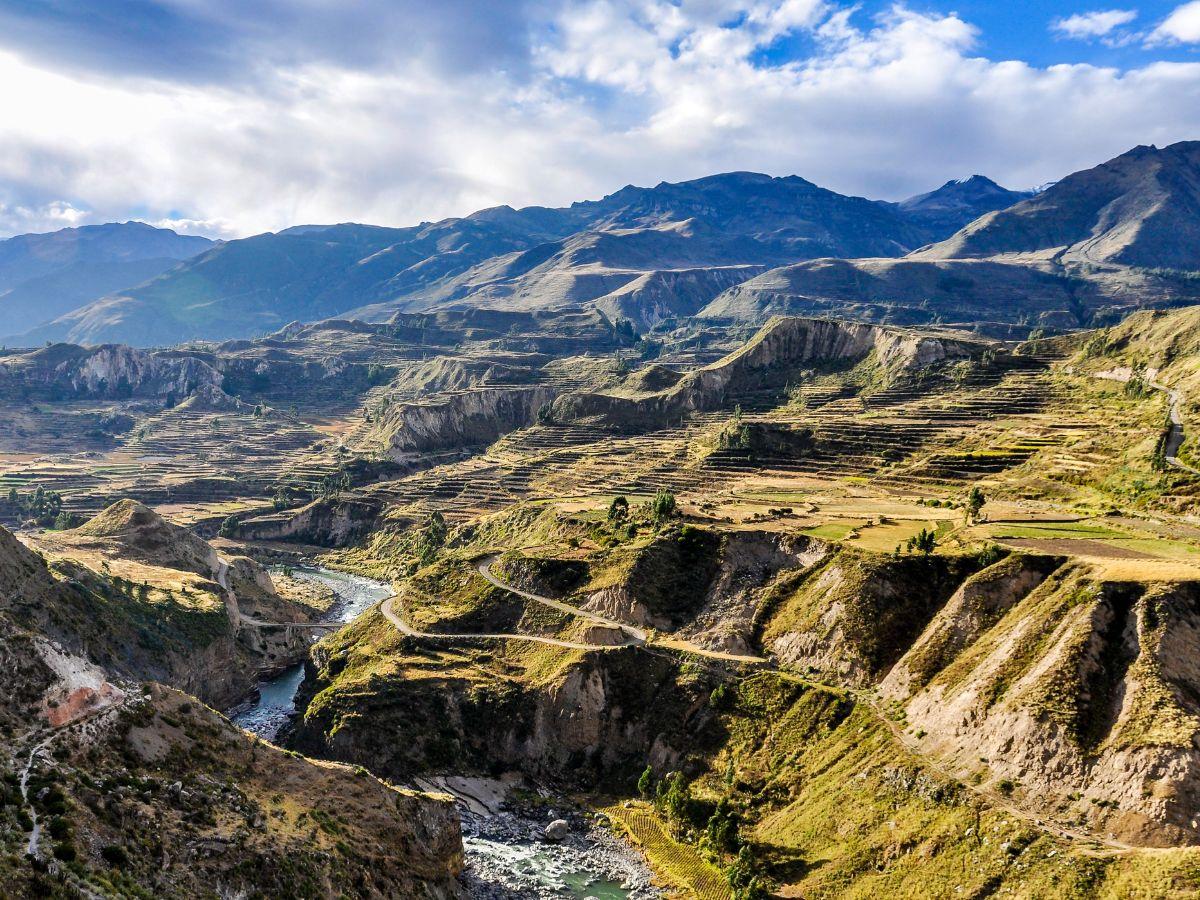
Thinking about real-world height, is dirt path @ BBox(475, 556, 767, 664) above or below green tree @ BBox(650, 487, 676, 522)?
below

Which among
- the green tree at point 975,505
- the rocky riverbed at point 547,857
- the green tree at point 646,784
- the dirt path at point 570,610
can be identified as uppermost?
the green tree at point 975,505

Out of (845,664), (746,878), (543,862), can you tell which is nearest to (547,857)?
(543,862)

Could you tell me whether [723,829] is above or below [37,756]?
below

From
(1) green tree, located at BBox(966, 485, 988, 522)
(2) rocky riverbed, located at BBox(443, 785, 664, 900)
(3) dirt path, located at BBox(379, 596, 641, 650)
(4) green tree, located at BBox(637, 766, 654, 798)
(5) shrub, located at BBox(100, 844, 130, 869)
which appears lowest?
(2) rocky riverbed, located at BBox(443, 785, 664, 900)

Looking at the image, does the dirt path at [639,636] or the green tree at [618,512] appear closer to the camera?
the dirt path at [639,636]

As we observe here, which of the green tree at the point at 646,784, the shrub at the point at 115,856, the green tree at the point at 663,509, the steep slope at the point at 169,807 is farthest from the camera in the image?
the green tree at the point at 663,509

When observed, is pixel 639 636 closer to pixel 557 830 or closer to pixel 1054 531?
pixel 557 830

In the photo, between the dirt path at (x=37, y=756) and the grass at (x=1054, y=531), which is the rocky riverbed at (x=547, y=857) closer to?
the dirt path at (x=37, y=756)

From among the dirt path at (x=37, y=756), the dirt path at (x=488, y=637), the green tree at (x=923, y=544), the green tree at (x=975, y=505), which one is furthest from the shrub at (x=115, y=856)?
the green tree at (x=975, y=505)

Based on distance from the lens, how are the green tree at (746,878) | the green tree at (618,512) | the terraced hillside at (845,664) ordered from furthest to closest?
the green tree at (618,512), the green tree at (746,878), the terraced hillside at (845,664)

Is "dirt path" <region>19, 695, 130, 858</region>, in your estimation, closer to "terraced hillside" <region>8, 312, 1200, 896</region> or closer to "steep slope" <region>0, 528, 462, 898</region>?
"steep slope" <region>0, 528, 462, 898</region>

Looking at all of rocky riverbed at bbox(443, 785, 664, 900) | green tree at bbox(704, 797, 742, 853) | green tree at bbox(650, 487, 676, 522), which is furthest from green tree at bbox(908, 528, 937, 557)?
rocky riverbed at bbox(443, 785, 664, 900)

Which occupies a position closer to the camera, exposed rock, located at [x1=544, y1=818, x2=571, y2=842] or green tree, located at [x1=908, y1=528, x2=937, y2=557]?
exposed rock, located at [x1=544, y1=818, x2=571, y2=842]
